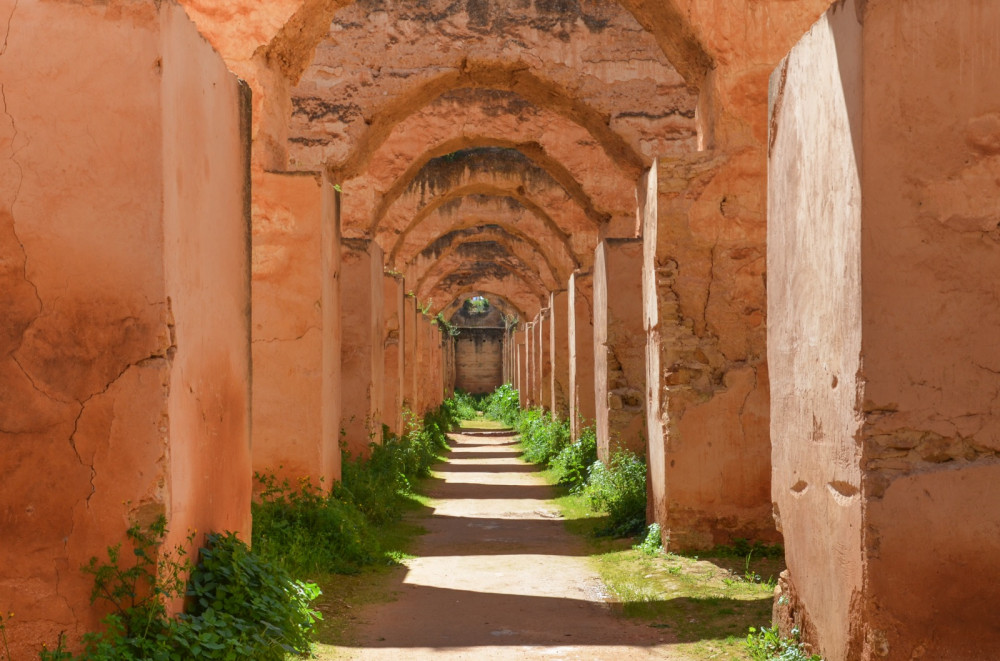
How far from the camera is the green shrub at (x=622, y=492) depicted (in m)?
7.79

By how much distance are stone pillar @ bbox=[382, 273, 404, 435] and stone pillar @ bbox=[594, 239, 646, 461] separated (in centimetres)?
383

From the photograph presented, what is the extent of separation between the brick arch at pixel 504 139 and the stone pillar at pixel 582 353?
3.18 feet

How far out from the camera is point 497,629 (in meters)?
4.98

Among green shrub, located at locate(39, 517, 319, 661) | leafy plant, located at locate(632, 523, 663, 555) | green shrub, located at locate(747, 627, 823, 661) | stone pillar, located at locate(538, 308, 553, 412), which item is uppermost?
stone pillar, located at locate(538, 308, 553, 412)

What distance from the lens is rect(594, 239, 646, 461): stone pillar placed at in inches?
371

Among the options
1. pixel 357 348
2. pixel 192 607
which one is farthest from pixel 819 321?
pixel 357 348

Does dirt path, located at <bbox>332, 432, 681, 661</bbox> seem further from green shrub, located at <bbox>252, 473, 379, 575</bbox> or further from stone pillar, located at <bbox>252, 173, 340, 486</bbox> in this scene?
stone pillar, located at <bbox>252, 173, 340, 486</bbox>

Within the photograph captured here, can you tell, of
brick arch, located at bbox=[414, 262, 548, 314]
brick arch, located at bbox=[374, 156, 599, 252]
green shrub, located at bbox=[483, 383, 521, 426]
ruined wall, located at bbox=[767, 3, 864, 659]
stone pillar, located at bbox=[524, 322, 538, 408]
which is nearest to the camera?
ruined wall, located at bbox=[767, 3, 864, 659]

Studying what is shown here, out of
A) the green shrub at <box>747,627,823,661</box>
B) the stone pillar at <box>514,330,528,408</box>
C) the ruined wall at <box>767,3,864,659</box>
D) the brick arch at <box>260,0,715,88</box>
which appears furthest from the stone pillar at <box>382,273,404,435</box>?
the stone pillar at <box>514,330,528,408</box>

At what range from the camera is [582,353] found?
12.0 m

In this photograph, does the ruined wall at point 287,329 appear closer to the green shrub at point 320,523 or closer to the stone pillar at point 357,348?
the green shrub at point 320,523

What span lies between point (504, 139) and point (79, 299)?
935cm

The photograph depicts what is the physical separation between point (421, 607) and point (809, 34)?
3.59 metres

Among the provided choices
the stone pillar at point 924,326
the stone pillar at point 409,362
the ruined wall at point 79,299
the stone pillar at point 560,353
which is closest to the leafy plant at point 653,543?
the stone pillar at point 924,326
